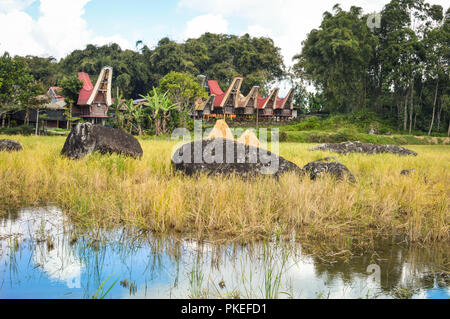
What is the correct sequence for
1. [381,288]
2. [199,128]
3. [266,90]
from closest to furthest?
1. [381,288]
2. [199,128]
3. [266,90]

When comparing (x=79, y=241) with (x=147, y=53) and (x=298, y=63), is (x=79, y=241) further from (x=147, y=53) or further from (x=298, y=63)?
(x=147, y=53)

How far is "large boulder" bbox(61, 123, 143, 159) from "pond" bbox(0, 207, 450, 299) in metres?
5.17

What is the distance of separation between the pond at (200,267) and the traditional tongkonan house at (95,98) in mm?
31499

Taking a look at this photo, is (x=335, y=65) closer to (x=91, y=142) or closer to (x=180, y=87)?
(x=180, y=87)

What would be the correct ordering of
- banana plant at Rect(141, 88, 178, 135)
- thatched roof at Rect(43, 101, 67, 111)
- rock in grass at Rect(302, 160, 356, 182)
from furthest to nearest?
thatched roof at Rect(43, 101, 67, 111) → banana plant at Rect(141, 88, 178, 135) → rock in grass at Rect(302, 160, 356, 182)

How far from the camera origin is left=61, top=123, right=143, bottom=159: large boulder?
906cm

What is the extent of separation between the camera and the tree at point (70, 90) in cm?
3259

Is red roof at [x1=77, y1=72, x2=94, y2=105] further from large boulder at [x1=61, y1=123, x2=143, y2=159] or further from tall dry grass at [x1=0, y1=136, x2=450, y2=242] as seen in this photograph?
tall dry grass at [x1=0, y1=136, x2=450, y2=242]

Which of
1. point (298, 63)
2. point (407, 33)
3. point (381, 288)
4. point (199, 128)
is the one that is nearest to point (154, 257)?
point (381, 288)

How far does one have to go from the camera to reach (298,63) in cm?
4484

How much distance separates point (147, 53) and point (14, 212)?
46824 mm

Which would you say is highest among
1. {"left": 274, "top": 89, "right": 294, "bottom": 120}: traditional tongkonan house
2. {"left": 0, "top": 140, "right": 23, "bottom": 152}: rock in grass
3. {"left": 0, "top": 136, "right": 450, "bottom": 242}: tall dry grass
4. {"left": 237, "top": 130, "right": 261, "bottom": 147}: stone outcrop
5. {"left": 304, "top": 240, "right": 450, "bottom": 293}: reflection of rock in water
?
{"left": 274, "top": 89, "right": 294, "bottom": 120}: traditional tongkonan house

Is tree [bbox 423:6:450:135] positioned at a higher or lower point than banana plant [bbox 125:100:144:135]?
higher

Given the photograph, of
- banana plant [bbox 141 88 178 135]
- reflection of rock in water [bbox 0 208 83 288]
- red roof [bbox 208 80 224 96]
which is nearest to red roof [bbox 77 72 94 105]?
banana plant [bbox 141 88 178 135]
